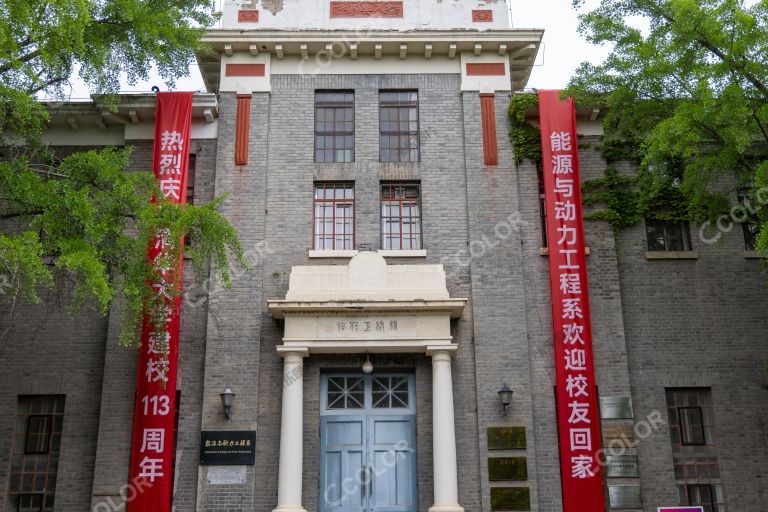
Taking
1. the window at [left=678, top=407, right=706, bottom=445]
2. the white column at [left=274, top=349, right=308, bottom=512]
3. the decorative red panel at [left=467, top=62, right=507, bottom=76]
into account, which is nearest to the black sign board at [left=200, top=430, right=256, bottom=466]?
the white column at [left=274, top=349, right=308, bottom=512]

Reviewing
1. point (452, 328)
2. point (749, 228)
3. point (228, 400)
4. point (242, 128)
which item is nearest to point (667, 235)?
point (749, 228)

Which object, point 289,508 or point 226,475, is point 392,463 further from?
point 226,475

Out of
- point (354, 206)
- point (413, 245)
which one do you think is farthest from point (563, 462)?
point (354, 206)

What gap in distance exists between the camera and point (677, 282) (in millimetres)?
17969

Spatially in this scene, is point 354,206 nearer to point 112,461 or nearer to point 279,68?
point 279,68

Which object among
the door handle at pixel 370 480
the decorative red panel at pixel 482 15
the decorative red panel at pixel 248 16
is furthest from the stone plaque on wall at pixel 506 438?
the decorative red panel at pixel 248 16

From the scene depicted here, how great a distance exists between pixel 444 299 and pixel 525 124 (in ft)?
15.7

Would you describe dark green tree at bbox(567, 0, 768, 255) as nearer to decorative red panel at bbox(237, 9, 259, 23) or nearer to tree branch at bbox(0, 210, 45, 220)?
decorative red panel at bbox(237, 9, 259, 23)

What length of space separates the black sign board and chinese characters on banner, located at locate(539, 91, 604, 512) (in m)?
6.22

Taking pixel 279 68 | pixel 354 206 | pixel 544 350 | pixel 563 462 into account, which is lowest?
pixel 563 462

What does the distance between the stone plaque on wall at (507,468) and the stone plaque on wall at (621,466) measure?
1709mm

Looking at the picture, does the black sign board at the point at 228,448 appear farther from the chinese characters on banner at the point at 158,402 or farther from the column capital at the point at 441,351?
the column capital at the point at 441,351

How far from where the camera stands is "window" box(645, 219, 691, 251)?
18.5 meters

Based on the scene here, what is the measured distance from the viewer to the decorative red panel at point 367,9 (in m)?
19.4
